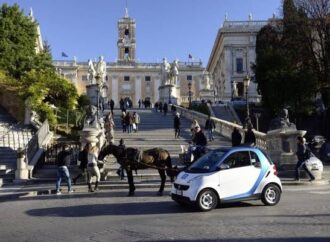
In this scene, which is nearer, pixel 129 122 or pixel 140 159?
pixel 140 159

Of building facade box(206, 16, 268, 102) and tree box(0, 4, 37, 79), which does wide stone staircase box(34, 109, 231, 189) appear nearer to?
tree box(0, 4, 37, 79)

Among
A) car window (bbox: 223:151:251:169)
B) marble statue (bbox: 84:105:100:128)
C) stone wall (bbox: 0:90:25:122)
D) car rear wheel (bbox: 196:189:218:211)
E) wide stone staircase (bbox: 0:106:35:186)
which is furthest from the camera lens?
stone wall (bbox: 0:90:25:122)

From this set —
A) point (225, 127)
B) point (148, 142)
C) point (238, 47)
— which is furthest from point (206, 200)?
point (238, 47)

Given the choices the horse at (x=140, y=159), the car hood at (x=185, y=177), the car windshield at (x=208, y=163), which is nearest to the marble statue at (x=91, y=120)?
the horse at (x=140, y=159)

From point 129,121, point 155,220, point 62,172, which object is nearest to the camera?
point 155,220

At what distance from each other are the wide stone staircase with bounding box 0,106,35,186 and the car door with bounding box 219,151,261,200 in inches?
395

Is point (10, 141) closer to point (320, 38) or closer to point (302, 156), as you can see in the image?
point (302, 156)

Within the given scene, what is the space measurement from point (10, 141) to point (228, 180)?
58.7 feet

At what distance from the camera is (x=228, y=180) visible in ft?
39.4

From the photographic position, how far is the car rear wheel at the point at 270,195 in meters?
12.6

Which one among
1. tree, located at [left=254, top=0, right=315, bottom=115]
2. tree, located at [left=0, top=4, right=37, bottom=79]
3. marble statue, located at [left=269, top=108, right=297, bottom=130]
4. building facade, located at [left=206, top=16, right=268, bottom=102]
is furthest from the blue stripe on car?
building facade, located at [left=206, top=16, right=268, bottom=102]

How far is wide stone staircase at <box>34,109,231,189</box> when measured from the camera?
740 inches

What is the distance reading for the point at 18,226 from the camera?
10438 mm

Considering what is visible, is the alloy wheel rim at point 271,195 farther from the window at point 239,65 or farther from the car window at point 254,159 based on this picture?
the window at point 239,65
